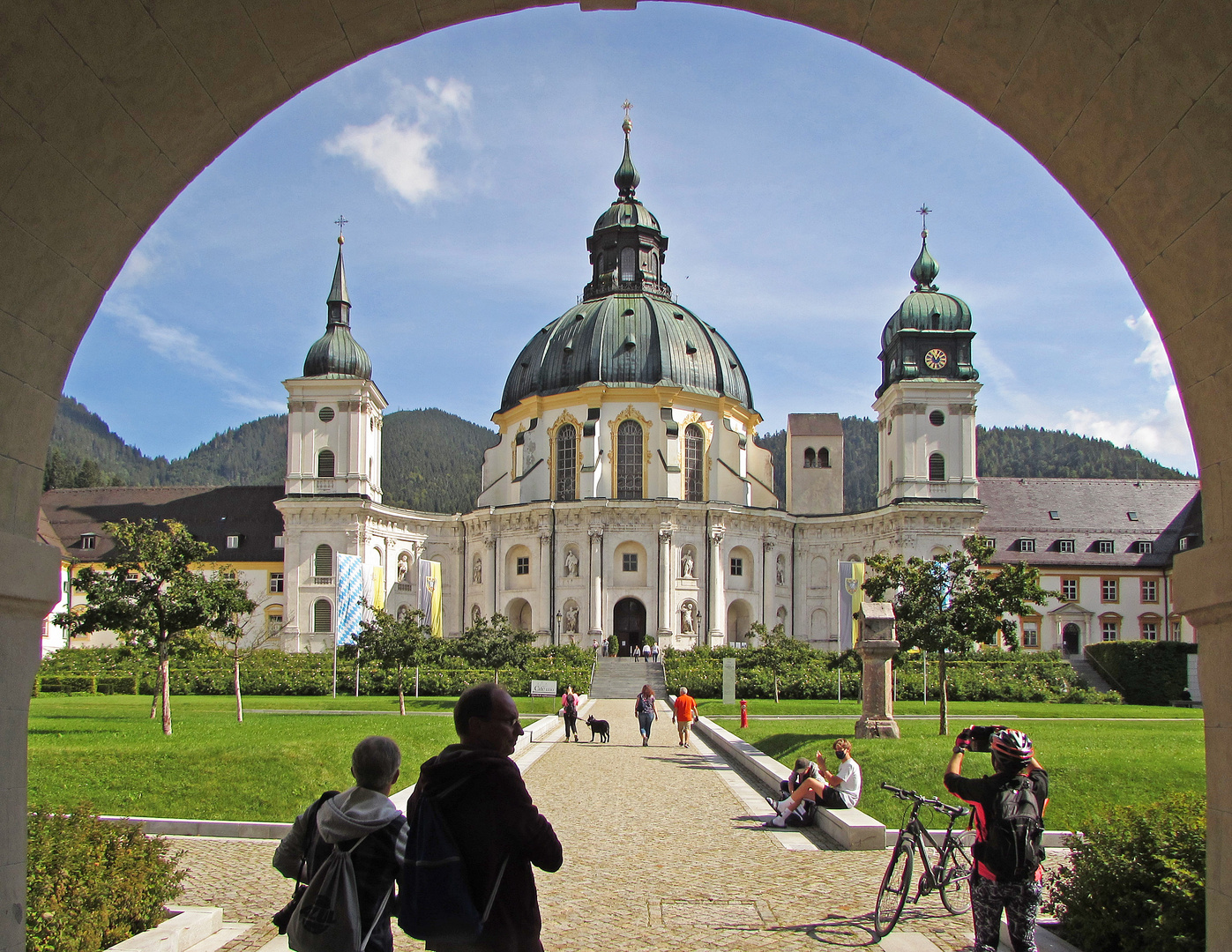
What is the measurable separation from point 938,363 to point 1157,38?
71.7 meters

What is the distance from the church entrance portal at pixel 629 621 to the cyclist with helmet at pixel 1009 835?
64.7m

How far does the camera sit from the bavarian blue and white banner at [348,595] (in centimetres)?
4406

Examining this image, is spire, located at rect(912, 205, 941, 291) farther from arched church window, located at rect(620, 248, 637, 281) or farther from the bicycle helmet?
the bicycle helmet

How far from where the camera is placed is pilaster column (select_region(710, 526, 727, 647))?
7125 centimetres

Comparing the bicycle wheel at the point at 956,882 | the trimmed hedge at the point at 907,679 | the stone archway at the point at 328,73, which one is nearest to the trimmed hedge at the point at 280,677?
the trimmed hedge at the point at 907,679

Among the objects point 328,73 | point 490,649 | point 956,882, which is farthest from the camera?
point 490,649

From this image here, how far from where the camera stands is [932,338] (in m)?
74.6

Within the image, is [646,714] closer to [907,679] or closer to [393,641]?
[393,641]

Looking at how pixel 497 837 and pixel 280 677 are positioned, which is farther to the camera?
pixel 280 677

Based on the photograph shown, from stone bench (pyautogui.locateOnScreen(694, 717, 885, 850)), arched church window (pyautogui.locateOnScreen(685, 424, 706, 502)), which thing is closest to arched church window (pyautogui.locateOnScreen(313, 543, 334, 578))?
arched church window (pyautogui.locateOnScreen(685, 424, 706, 502))

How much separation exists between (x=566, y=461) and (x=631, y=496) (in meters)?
5.45

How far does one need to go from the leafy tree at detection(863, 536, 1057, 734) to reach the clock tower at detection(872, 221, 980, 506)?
44.7 metres

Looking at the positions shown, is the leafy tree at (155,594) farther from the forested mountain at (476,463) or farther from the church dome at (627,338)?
the forested mountain at (476,463)

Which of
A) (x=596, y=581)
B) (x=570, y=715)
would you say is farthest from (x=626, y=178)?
(x=570, y=715)
